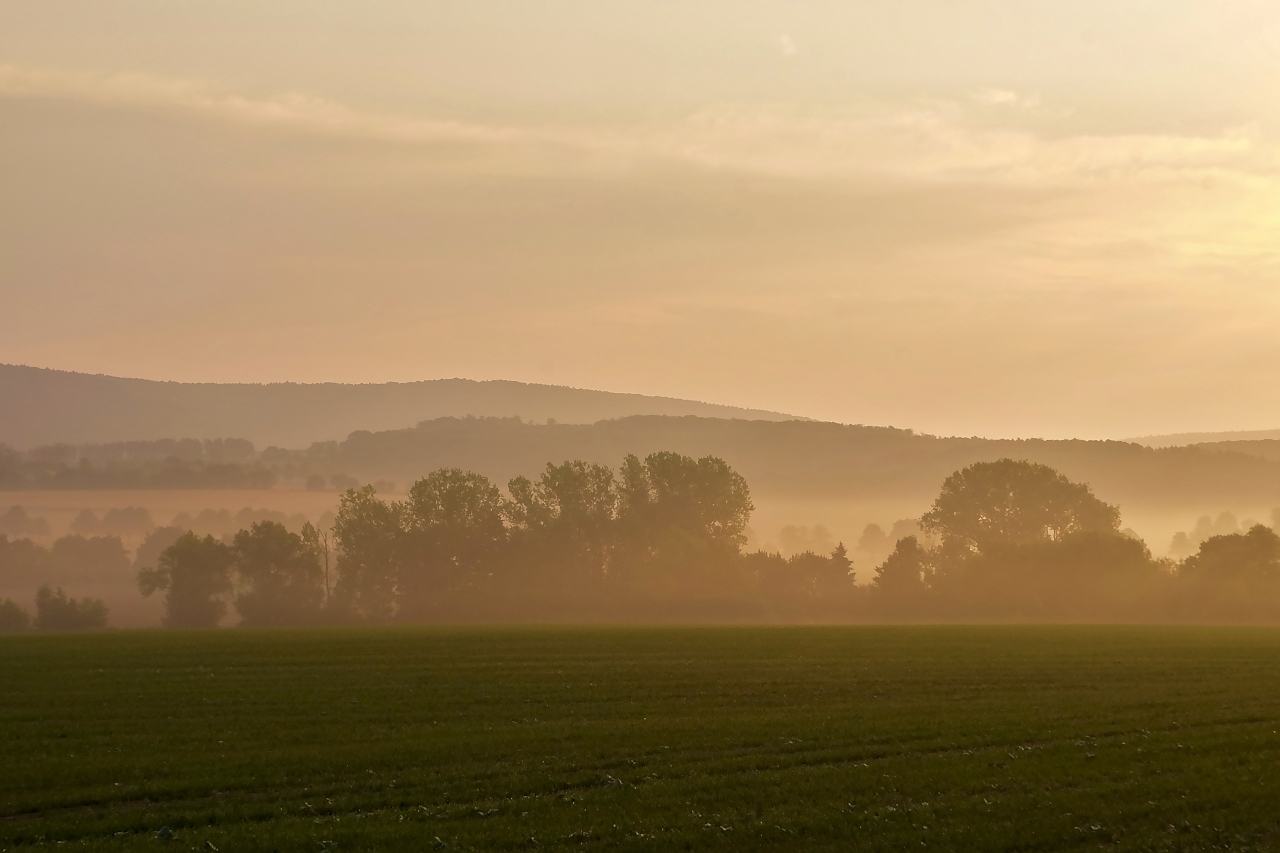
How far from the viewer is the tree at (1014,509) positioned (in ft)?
433

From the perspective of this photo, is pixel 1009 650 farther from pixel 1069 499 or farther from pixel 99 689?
pixel 1069 499

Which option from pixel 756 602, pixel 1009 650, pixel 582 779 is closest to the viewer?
pixel 582 779

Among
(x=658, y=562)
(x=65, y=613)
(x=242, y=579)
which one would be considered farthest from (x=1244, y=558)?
(x=65, y=613)

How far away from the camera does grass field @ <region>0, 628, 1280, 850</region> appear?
19.5 m

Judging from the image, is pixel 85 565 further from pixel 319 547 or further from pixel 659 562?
pixel 659 562

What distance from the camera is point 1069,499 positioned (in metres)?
133

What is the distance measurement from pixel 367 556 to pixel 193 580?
769 inches

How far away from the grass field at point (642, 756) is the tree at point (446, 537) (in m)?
73.8

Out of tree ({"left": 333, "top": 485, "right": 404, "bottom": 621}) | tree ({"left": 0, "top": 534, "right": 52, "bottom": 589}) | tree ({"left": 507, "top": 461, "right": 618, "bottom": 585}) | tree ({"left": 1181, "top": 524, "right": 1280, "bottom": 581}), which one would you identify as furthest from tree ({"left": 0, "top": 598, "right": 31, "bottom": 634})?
tree ({"left": 1181, "top": 524, "right": 1280, "bottom": 581})

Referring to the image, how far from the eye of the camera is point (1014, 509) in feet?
438

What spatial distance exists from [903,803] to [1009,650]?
146 ft

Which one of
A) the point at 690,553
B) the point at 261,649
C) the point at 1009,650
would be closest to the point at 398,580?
the point at 690,553

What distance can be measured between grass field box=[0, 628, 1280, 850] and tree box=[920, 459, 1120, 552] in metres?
80.5

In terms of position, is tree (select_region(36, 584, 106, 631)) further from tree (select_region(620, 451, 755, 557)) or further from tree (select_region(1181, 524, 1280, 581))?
tree (select_region(1181, 524, 1280, 581))
